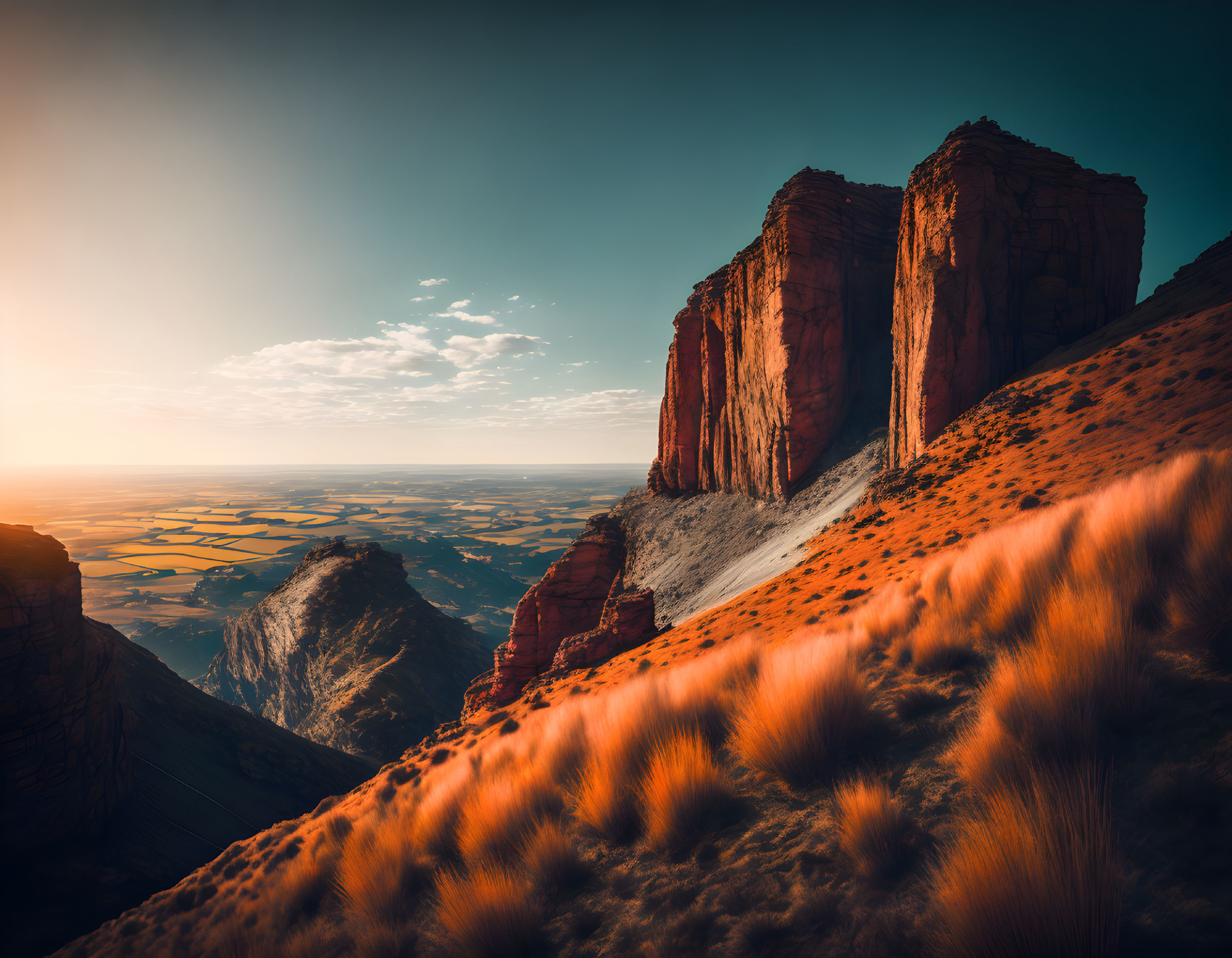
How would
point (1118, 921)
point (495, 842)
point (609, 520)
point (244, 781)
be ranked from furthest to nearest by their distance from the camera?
point (609, 520) < point (244, 781) < point (495, 842) < point (1118, 921)

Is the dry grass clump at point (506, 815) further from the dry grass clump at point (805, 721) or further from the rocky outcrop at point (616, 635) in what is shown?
the rocky outcrop at point (616, 635)

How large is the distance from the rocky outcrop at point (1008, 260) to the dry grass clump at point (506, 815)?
56.3 ft

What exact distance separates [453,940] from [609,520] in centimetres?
2812

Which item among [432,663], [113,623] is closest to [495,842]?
[432,663]

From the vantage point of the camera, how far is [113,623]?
226ft

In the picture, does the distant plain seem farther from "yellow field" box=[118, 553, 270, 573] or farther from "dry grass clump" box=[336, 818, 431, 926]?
"dry grass clump" box=[336, 818, 431, 926]

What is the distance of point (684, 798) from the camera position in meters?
2.78

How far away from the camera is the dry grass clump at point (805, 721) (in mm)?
2844

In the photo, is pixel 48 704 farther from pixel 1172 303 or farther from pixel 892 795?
pixel 1172 303

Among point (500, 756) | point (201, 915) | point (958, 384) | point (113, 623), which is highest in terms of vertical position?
point (958, 384)

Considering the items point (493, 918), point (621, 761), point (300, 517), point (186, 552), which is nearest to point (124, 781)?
point (493, 918)

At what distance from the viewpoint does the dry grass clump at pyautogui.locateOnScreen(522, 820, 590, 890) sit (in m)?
2.78

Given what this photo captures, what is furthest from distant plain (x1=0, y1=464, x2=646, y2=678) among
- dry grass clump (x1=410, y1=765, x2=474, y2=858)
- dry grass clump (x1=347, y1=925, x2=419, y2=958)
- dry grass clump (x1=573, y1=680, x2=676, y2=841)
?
dry grass clump (x1=573, y1=680, x2=676, y2=841)

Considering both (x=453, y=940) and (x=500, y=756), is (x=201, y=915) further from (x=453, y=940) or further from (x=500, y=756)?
(x=453, y=940)
